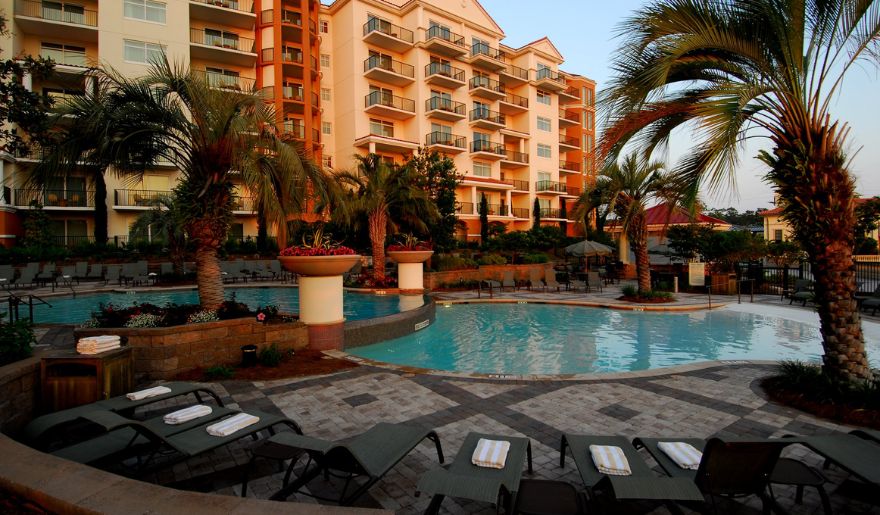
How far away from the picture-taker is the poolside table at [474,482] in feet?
8.91

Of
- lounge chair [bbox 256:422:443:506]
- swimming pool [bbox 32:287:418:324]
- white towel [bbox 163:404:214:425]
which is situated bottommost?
swimming pool [bbox 32:287:418:324]

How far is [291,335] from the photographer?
803 centimetres

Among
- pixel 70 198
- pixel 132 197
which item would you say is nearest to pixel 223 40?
pixel 132 197

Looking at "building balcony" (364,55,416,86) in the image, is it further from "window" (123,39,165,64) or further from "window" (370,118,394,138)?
"window" (123,39,165,64)

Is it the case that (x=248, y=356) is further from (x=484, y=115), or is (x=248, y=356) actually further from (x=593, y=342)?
(x=484, y=115)

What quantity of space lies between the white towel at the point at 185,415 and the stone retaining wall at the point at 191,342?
10.6 ft

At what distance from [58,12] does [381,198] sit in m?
25.2

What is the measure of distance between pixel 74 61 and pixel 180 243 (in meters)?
16.2

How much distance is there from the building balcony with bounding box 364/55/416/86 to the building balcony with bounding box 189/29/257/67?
8040 mm

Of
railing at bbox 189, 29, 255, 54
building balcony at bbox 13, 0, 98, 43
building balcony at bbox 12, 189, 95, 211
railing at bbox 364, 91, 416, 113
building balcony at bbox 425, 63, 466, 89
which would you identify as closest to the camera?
building balcony at bbox 13, 0, 98, 43

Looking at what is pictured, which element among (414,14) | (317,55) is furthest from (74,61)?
(414,14)

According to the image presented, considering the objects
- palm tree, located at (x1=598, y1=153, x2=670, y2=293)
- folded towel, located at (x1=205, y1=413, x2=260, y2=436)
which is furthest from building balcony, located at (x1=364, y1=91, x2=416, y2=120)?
folded towel, located at (x1=205, y1=413, x2=260, y2=436)

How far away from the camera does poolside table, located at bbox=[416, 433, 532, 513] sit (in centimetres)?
272

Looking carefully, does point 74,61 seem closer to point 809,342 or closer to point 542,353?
point 542,353
